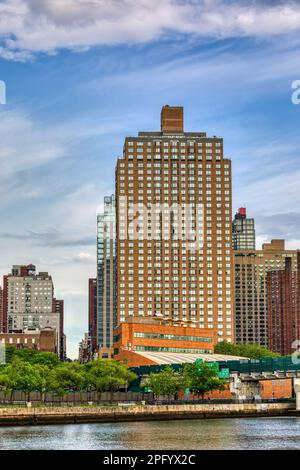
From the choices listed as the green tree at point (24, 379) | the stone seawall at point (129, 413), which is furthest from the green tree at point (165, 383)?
the green tree at point (24, 379)

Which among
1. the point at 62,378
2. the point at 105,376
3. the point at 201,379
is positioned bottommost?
the point at 201,379

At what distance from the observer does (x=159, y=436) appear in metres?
114

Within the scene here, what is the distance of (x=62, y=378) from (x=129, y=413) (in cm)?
2499

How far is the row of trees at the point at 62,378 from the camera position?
565 ft

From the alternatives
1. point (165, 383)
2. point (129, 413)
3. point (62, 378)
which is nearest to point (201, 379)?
point (165, 383)

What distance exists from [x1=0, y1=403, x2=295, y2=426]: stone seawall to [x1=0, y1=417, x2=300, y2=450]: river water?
327 inches

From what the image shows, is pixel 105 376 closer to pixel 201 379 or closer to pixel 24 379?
pixel 201 379

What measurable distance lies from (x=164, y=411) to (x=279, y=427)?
3387 cm

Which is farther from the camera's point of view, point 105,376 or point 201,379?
point 105,376

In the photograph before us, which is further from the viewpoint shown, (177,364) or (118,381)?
(177,364)
